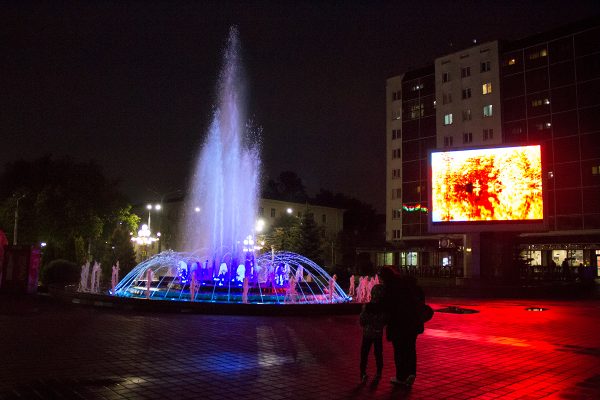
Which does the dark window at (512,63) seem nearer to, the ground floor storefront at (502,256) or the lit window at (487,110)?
the lit window at (487,110)

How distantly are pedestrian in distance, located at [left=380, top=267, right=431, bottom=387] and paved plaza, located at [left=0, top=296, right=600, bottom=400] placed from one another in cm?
29

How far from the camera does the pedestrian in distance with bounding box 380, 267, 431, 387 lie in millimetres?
7184

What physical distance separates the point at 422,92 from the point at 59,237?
44.2 meters

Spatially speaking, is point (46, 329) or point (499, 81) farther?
point (499, 81)

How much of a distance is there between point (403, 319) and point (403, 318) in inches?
0.5

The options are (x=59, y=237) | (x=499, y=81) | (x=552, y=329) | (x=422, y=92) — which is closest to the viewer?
(x=552, y=329)

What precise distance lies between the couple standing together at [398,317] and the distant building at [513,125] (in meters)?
31.2

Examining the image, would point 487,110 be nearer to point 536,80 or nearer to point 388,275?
point 536,80

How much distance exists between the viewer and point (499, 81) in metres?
56.9

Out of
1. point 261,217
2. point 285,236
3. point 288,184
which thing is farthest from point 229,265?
point 288,184

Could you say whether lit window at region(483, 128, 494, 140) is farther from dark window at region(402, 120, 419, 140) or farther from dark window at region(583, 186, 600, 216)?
dark window at region(583, 186, 600, 216)

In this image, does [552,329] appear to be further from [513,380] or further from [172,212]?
[172,212]

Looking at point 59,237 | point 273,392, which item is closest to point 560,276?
point 273,392

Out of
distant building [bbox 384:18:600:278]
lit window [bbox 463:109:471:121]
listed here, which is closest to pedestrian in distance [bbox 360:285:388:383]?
distant building [bbox 384:18:600:278]
